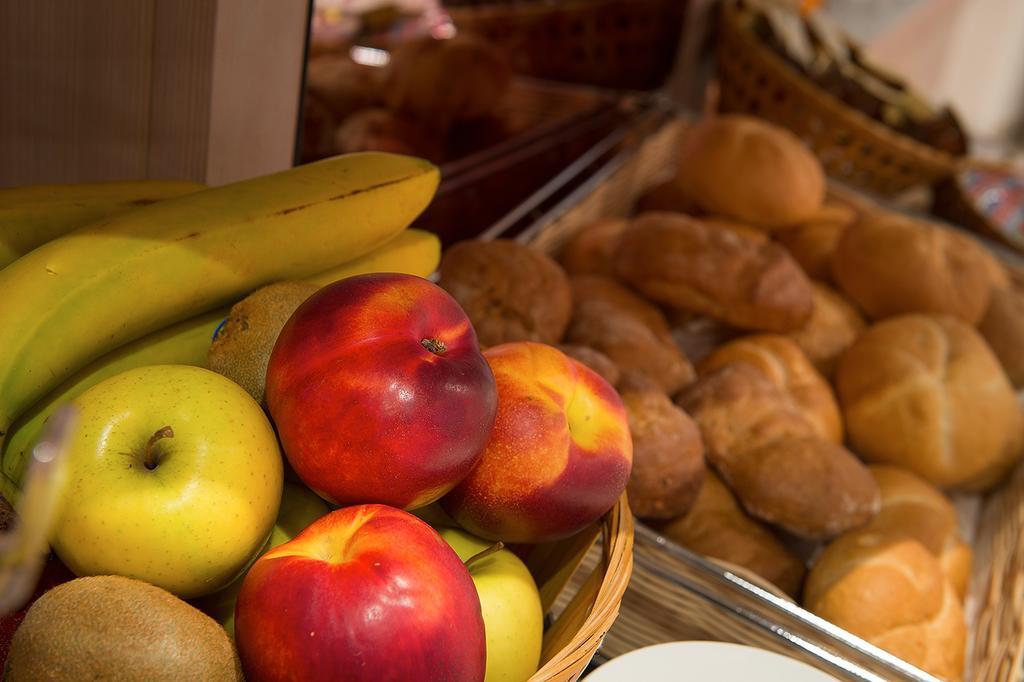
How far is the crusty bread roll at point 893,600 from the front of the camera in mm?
874

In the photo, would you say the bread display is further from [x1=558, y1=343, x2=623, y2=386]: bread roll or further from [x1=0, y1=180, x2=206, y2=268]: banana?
[x1=0, y1=180, x2=206, y2=268]: banana

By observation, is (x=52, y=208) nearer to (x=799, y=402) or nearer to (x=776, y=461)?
(x=776, y=461)

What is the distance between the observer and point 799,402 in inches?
45.4

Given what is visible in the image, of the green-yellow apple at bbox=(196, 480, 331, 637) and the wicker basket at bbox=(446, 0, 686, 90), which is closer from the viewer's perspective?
the green-yellow apple at bbox=(196, 480, 331, 637)

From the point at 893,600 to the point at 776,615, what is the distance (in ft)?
0.67

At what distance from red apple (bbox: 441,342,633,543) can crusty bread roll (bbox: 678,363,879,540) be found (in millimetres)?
378

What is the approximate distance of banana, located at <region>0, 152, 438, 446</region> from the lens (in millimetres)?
531

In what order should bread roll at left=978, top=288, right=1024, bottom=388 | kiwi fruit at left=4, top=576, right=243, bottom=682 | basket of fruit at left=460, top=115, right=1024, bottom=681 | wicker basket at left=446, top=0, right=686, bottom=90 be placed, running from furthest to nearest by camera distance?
wicker basket at left=446, top=0, right=686, bottom=90
bread roll at left=978, top=288, right=1024, bottom=388
basket of fruit at left=460, top=115, right=1024, bottom=681
kiwi fruit at left=4, top=576, right=243, bottom=682

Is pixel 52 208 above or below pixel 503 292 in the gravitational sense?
above

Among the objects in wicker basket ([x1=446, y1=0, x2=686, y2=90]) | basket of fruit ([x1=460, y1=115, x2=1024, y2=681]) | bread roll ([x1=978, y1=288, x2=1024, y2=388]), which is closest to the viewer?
basket of fruit ([x1=460, y1=115, x2=1024, y2=681])

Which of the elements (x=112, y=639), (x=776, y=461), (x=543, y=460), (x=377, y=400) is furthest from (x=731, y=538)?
(x=112, y=639)

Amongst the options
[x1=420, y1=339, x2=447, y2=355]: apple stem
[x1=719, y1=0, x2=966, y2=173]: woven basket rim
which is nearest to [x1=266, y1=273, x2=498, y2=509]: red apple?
[x1=420, y1=339, x2=447, y2=355]: apple stem

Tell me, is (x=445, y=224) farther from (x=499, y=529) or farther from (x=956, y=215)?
(x=956, y=215)

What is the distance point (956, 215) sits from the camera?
6.03 ft
